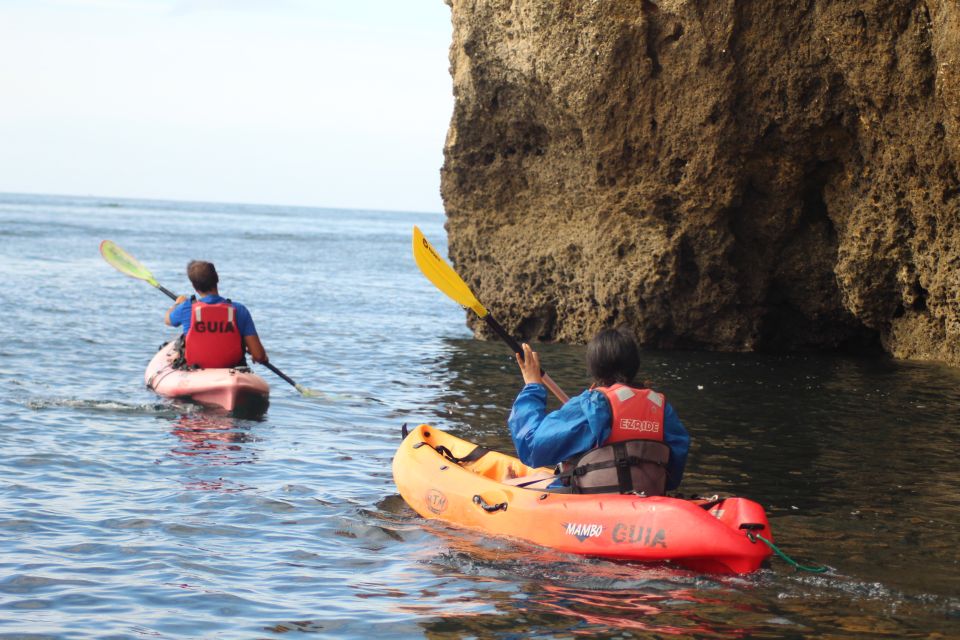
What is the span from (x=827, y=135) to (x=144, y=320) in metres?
11.1

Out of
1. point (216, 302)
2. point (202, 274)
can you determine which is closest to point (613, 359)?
point (202, 274)

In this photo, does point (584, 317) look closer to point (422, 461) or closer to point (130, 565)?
point (422, 461)

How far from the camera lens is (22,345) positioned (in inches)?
528

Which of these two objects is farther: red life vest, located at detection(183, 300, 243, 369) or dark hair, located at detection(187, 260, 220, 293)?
red life vest, located at detection(183, 300, 243, 369)

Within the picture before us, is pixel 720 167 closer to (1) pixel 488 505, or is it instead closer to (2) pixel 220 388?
(2) pixel 220 388

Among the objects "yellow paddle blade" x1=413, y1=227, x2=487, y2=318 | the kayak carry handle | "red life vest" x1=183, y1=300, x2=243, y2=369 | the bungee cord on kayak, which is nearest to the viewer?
the bungee cord on kayak

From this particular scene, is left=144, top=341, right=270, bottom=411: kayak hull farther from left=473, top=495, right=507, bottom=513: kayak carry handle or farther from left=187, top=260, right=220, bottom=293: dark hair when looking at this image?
left=473, top=495, right=507, bottom=513: kayak carry handle

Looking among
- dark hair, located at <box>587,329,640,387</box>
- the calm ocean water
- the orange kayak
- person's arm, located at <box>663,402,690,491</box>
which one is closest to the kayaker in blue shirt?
the calm ocean water

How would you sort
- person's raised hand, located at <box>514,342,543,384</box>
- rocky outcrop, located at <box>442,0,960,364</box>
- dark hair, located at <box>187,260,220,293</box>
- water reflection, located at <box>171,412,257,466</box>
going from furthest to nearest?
rocky outcrop, located at <box>442,0,960,364</box> < dark hair, located at <box>187,260,220,293</box> < water reflection, located at <box>171,412,257,466</box> < person's raised hand, located at <box>514,342,543,384</box>

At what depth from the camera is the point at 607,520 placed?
5.45m

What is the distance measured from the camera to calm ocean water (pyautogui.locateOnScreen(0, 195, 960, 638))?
189 inches

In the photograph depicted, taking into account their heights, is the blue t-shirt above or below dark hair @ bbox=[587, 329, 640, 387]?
below

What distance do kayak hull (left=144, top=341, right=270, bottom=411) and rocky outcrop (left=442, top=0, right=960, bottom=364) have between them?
5.74 meters

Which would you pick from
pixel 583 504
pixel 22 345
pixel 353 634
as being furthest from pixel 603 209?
pixel 353 634
